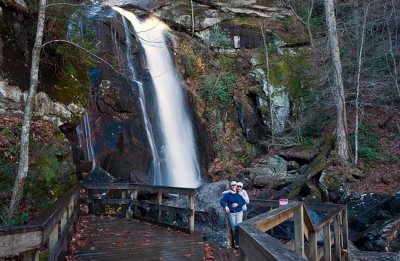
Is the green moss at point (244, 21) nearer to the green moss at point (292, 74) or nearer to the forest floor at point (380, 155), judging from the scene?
the green moss at point (292, 74)

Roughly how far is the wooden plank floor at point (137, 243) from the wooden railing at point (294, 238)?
7.52 feet

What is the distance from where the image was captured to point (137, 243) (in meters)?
7.06

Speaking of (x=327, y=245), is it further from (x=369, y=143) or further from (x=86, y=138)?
(x=369, y=143)

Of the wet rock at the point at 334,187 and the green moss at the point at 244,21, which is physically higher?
the green moss at the point at 244,21

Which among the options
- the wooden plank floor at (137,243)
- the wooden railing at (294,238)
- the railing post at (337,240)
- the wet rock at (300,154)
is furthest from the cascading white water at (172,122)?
the railing post at (337,240)

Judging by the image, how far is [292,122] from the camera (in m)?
19.4

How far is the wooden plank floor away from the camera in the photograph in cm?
621

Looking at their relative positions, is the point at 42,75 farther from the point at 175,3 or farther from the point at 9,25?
the point at 175,3

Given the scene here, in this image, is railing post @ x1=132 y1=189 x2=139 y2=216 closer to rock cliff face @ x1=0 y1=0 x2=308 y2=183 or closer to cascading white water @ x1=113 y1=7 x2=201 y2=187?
rock cliff face @ x1=0 y1=0 x2=308 y2=183

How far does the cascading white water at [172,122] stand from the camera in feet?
51.3

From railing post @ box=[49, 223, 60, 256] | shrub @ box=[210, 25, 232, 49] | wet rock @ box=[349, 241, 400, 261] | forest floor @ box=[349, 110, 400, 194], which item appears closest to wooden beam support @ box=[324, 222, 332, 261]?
wet rock @ box=[349, 241, 400, 261]

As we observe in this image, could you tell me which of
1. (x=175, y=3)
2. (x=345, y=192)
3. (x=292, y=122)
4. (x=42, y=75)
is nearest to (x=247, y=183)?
(x=345, y=192)

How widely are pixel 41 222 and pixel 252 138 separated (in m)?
15.9

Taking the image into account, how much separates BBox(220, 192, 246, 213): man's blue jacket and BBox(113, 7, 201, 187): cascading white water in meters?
8.01
